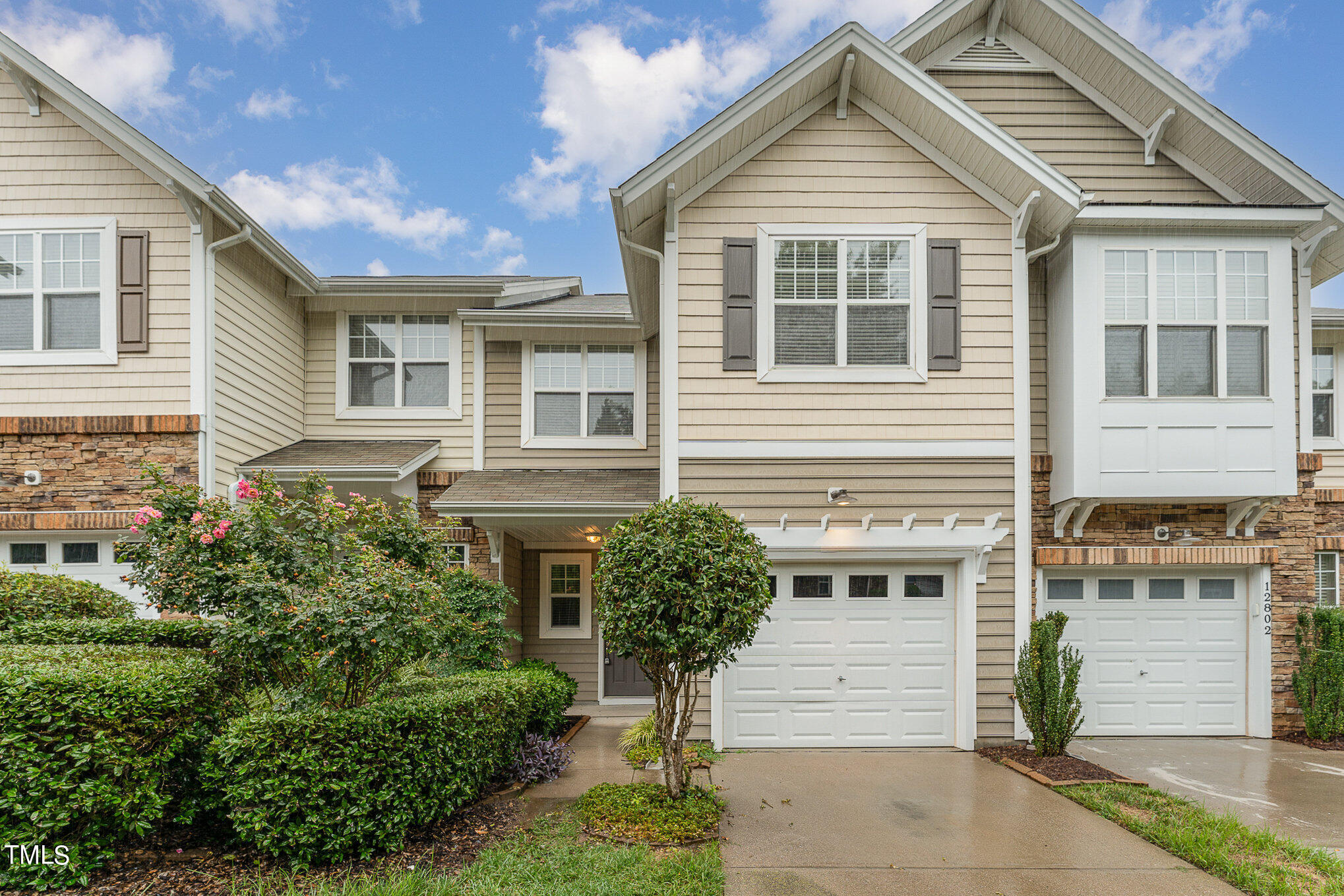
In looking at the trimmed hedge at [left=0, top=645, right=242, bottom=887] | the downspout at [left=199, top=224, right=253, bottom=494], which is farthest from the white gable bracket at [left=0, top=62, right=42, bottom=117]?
the trimmed hedge at [left=0, top=645, right=242, bottom=887]

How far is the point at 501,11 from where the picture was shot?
2528cm

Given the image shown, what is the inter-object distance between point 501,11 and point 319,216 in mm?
19972

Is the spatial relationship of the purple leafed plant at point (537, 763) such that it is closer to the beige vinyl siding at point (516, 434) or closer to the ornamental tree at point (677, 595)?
the ornamental tree at point (677, 595)

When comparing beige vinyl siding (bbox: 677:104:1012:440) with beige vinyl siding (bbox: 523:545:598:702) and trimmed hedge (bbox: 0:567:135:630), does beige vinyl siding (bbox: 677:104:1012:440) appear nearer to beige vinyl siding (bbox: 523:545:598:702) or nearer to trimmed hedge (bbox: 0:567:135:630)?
beige vinyl siding (bbox: 523:545:598:702)

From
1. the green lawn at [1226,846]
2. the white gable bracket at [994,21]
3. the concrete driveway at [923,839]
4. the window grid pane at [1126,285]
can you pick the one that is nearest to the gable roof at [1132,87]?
the white gable bracket at [994,21]

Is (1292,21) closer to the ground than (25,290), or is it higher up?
higher up

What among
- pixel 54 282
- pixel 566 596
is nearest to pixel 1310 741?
pixel 566 596

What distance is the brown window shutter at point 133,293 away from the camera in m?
8.39

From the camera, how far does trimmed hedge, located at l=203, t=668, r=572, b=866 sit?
4371mm

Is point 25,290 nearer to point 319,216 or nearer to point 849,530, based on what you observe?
point 849,530

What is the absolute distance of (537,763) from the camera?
6.45 meters

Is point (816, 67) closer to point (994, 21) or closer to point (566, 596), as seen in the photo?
point (994, 21)

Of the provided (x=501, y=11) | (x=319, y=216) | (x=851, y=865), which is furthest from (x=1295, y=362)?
(x=319, y=216)

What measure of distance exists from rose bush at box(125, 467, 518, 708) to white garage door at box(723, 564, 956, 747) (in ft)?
11.4
